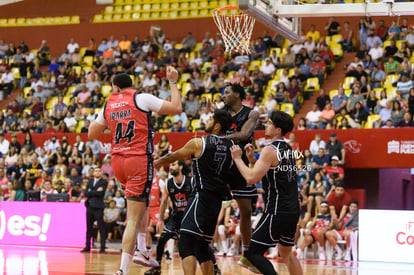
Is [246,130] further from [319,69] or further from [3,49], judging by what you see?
[3,49]

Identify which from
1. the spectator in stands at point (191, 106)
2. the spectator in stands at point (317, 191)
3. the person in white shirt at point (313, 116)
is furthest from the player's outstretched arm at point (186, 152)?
the spectator in stands at point (191, 106)

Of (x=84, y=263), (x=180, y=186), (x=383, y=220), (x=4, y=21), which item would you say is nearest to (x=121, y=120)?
(x=180, y=186)

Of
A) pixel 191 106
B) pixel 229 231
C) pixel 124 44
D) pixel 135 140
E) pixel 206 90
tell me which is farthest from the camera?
pixel 124 44

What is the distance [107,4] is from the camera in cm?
3114

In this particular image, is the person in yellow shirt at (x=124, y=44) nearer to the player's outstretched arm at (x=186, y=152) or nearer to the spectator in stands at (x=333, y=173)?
the spectator in stands at (x=333, y=173)

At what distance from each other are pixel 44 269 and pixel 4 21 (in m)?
23.1

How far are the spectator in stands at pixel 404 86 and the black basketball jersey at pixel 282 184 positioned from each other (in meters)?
12.1

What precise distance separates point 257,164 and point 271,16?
492cm

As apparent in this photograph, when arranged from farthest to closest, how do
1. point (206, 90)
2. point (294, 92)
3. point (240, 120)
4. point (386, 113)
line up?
1. point (206, 90)
2. point (294, 92)
3. point (386, 113)
4. point (240, 120)

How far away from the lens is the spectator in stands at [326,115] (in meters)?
19.6

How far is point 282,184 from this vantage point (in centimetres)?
830

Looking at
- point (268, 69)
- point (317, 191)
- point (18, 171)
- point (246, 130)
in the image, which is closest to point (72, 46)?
point (18, 171)

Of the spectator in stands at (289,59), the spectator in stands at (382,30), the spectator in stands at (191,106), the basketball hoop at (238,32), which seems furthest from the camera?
the spectator in stands at (289,59)

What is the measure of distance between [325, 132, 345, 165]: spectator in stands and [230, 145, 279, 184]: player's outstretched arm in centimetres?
1029
